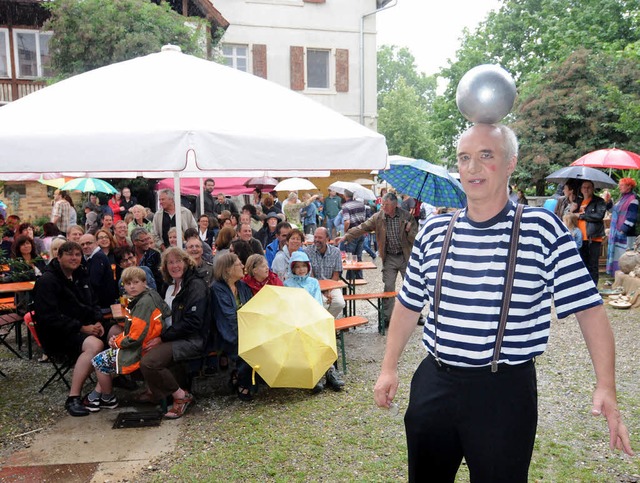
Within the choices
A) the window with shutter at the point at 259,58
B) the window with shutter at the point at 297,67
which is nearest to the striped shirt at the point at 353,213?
the window with shutter at the point at 297,67

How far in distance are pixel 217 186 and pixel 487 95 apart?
40.6ft

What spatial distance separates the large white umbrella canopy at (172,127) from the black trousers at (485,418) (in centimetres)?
237

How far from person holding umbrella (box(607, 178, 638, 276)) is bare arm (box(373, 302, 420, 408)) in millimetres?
9259

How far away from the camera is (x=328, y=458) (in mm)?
4145

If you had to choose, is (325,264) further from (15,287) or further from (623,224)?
(623,224)

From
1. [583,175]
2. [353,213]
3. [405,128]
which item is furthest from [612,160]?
[405,128]

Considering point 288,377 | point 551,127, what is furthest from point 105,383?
point 551,127

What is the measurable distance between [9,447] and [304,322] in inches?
98.9

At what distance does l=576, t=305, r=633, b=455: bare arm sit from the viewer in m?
2.05

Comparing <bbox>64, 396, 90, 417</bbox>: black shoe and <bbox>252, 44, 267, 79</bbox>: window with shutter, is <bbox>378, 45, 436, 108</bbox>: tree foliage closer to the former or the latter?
<bbox>252, 44, 267, 79</bbox>: window with shutter

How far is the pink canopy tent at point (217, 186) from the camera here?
42.1 feet

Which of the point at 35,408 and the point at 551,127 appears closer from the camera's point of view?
the point at 35,408

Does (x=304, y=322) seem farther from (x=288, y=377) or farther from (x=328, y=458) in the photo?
(x=328, y=458)

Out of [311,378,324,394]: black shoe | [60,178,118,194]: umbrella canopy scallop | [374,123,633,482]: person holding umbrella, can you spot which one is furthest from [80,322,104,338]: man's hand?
[60,178,118,194]: umbrella canopy scallop
